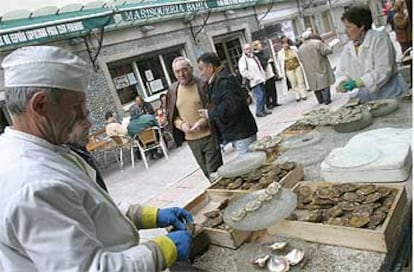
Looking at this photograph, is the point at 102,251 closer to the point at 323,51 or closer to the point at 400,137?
the point at 400,137

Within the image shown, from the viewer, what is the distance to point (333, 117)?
2.47 metres

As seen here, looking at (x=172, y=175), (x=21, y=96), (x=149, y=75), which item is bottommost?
(x=172, y=175)

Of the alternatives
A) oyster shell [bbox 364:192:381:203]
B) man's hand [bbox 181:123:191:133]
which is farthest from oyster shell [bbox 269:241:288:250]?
man's hand [bbox 181:123:191:133]

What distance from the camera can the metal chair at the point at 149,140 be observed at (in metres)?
6.66

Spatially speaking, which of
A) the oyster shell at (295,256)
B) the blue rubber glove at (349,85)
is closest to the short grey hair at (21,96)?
the oyster shell at (295,256)

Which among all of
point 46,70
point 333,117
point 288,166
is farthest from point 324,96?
point 46,70

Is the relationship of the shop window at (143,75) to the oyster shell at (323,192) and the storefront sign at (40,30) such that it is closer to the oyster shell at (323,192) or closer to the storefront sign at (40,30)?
the storefront sign at (40,30)

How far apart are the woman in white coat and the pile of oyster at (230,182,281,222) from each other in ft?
21.1

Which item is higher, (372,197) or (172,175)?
(372,197)

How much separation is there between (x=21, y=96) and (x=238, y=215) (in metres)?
0.85

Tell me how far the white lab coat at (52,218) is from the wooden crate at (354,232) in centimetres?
51

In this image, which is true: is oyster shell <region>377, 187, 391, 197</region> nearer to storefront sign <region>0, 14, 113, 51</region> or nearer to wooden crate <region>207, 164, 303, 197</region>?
wooden crate <region>207, 164, 303, 197</region>

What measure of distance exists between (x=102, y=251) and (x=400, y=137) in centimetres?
142

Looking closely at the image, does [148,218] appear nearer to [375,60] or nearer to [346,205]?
[346,205]
